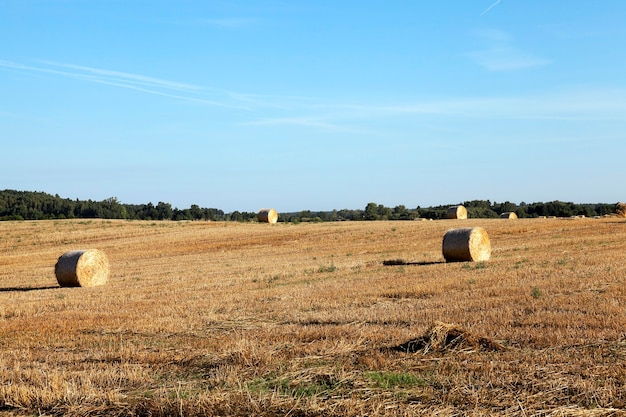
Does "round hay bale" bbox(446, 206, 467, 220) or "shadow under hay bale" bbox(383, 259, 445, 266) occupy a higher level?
"round hay bale" bbox(446, 206, 467, 220)

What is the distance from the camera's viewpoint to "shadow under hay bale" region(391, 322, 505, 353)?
8.84 metres

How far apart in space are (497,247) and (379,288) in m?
16.5

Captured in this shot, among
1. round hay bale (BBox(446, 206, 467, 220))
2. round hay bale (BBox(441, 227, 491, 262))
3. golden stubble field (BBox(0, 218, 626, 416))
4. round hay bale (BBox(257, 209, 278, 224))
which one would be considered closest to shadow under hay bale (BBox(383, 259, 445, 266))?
round hay bale (BBox(441, 227, 491, 262))

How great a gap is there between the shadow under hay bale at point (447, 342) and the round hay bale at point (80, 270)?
18471 millimetres

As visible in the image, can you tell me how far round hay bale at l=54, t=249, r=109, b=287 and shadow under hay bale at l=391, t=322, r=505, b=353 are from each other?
18471mm

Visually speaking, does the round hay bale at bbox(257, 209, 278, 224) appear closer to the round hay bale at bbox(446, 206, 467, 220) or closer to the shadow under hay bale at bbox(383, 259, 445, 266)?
the round hay bale at bbox(446, 206, 467, 220)

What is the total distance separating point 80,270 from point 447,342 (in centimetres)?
1901

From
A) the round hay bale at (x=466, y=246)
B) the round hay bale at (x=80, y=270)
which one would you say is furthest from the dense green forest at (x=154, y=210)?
the round hay bale at (x=80, y=270)

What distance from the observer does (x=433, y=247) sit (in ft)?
114

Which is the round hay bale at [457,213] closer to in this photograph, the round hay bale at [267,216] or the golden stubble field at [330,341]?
the round hay bale at [267,216]

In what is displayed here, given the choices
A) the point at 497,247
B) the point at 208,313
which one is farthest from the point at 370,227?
the point at 208,313

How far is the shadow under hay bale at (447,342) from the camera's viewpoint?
29.0 feet

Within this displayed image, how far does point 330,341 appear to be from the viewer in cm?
991

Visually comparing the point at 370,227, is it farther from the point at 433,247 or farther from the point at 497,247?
the point at 497,247
